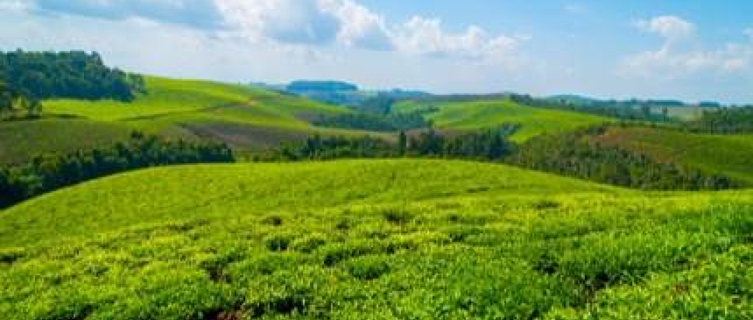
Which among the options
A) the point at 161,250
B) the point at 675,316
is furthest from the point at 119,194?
the point at 675,316

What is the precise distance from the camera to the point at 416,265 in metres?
26.3

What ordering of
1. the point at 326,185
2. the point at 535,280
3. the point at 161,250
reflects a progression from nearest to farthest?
1. the point at 535,280
2. the point at 161,250
3. the point at 326,185

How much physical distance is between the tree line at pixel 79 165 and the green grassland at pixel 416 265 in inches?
4084

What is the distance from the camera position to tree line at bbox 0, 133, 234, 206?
13412 cm

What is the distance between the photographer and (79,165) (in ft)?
541

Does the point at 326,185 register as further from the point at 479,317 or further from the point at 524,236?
the point at 479,317

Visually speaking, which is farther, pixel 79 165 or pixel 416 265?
pixel 79 165

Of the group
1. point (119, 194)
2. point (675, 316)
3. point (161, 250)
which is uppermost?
point (675, 316)

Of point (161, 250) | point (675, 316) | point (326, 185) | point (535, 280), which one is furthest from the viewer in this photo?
point (326, 185)

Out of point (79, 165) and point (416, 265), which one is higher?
point (416, 265)

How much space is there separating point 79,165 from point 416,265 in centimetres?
15161

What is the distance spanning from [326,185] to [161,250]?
184 ft

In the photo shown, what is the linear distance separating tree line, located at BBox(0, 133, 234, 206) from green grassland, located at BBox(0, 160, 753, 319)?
340ft

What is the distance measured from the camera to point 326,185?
89000 mm
